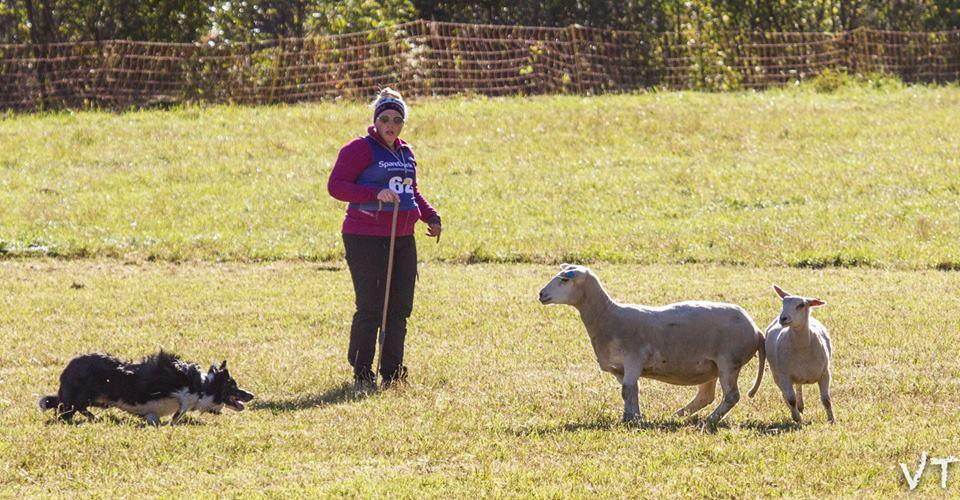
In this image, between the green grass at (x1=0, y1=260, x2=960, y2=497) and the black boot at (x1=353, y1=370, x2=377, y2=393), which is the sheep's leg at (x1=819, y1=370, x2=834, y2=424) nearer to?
the green grass at (x1=0, y1=260, x2=960, y2=497)

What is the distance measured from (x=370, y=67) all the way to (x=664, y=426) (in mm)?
21530

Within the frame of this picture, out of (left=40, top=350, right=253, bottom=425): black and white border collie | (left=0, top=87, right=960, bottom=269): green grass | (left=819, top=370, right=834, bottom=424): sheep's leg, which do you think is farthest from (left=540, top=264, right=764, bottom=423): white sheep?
(left=0, top=87, right=960, bottom=269): green grass

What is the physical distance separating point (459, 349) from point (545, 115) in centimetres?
1618

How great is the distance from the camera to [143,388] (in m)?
9.48

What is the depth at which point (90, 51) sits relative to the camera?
2886cm

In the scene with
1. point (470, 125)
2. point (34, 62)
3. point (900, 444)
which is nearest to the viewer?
point (900, 444)

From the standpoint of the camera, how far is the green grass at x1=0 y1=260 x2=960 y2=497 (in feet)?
24.9

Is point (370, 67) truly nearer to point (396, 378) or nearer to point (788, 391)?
point (396, 378)

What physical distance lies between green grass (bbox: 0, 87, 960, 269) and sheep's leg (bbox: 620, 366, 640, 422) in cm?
875

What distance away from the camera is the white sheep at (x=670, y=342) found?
9.23 meters

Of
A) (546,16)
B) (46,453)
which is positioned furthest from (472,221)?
(546,16)

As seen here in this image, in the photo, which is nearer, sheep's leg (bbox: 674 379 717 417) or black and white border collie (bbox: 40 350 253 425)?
black and white border collie (bbox: 40 350 253 425)

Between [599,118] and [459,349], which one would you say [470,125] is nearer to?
[599,118]

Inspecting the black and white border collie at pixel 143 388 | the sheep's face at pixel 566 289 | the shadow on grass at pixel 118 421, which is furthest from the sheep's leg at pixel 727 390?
the shadow on grass at pixel 118 421
